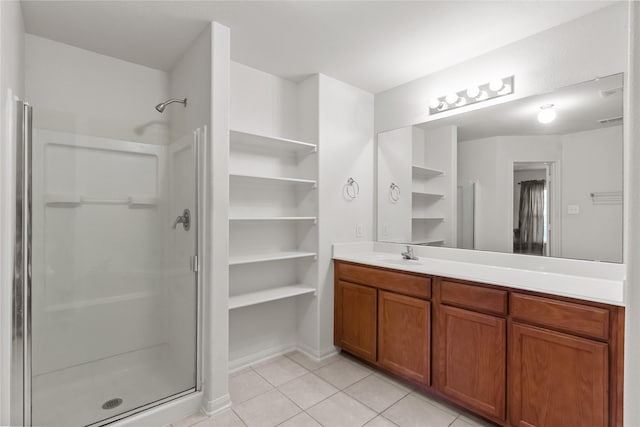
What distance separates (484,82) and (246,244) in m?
2.30

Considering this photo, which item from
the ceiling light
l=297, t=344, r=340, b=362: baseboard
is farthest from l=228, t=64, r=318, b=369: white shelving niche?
the ceiling light

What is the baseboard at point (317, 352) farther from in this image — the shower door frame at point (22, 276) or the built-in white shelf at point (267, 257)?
the shower door frame at point (22, 276)

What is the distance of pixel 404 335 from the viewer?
7.47 ft

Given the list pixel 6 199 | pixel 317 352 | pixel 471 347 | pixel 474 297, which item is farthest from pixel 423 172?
pixel 6 199

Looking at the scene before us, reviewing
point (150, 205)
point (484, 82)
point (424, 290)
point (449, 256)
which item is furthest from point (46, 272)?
point (484, 82)

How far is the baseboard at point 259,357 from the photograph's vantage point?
2572 mm

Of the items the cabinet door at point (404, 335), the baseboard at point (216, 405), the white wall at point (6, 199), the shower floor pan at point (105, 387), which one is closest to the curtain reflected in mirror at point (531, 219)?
the cabinet door at point (404, 335)

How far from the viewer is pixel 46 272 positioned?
6.25 feet

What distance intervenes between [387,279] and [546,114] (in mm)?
1588

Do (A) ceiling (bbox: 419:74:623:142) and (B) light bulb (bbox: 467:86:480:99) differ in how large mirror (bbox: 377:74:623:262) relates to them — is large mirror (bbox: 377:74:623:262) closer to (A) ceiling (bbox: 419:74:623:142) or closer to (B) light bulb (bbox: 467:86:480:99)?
(A) ceiling (bbox: 419:74:623:142)

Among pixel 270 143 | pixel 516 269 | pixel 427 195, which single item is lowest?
pixel 516 269

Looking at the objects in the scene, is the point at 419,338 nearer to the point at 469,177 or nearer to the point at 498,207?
the point at 498,207

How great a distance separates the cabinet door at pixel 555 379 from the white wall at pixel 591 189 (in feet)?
2.14

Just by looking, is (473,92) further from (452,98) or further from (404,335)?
(404,335)
